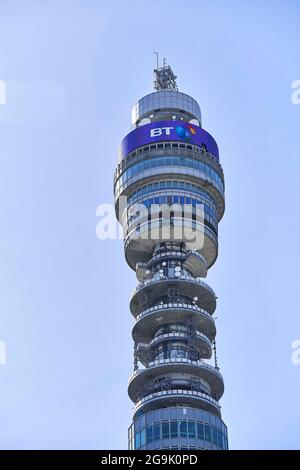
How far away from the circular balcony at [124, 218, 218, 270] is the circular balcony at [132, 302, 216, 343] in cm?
1272

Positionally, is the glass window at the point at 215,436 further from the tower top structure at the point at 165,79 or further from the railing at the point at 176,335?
the tower top structure at the point at 165,79

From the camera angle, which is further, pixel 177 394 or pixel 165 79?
pixel 165 79

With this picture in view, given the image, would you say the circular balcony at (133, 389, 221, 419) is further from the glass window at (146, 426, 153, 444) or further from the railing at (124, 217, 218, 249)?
the railing at (124, 217, 218, 249)

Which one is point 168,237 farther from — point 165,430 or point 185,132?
point 165,430

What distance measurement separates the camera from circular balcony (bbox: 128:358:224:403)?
14512 centimetres

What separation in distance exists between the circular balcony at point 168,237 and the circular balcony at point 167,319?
12723 mm

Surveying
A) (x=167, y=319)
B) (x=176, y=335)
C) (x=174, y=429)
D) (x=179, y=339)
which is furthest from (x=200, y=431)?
(x=167, y=319)

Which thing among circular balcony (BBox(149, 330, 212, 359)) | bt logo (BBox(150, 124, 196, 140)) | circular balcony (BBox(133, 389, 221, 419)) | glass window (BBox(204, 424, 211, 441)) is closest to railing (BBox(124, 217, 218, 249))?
bt logo (BBox(150, 124, 196, 140))

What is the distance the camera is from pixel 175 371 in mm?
146500

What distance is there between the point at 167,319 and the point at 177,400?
15.0m

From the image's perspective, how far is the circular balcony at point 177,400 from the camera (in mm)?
142125
